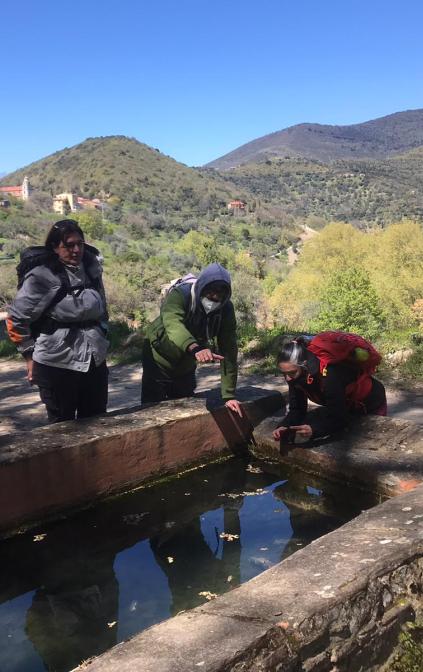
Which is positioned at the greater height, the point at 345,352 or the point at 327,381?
the point at 345,352

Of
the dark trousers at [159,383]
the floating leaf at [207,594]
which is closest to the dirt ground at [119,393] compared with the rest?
the dark trousers at [159,383]

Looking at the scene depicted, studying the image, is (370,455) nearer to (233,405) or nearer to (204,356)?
(233,405)

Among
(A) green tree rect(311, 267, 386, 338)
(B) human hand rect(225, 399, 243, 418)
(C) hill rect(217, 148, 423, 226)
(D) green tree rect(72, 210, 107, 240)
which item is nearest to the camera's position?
(B) human hand rect(225, 399, 243, 418)

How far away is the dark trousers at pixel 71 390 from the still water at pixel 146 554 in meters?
0.62

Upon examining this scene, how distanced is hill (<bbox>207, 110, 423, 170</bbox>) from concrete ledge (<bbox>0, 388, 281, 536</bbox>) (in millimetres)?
151213

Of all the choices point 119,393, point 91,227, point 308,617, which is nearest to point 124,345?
point 119,393

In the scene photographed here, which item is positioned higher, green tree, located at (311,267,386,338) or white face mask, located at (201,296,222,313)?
white face mask, located at (201,296,222,313)

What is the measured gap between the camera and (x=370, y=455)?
316cm

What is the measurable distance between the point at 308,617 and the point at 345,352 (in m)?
1.85

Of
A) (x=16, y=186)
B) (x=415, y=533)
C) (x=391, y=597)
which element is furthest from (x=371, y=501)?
(x=16, y=186)

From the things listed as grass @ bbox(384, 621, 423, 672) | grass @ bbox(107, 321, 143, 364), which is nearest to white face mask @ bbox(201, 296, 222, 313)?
grass @ bbox(384, 621, 423, 672)

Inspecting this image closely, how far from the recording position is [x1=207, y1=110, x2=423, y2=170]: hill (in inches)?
6225

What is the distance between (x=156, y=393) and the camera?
3861 mm

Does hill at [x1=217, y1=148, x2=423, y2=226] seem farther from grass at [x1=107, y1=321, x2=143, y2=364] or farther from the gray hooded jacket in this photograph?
the gray hooded jacket
